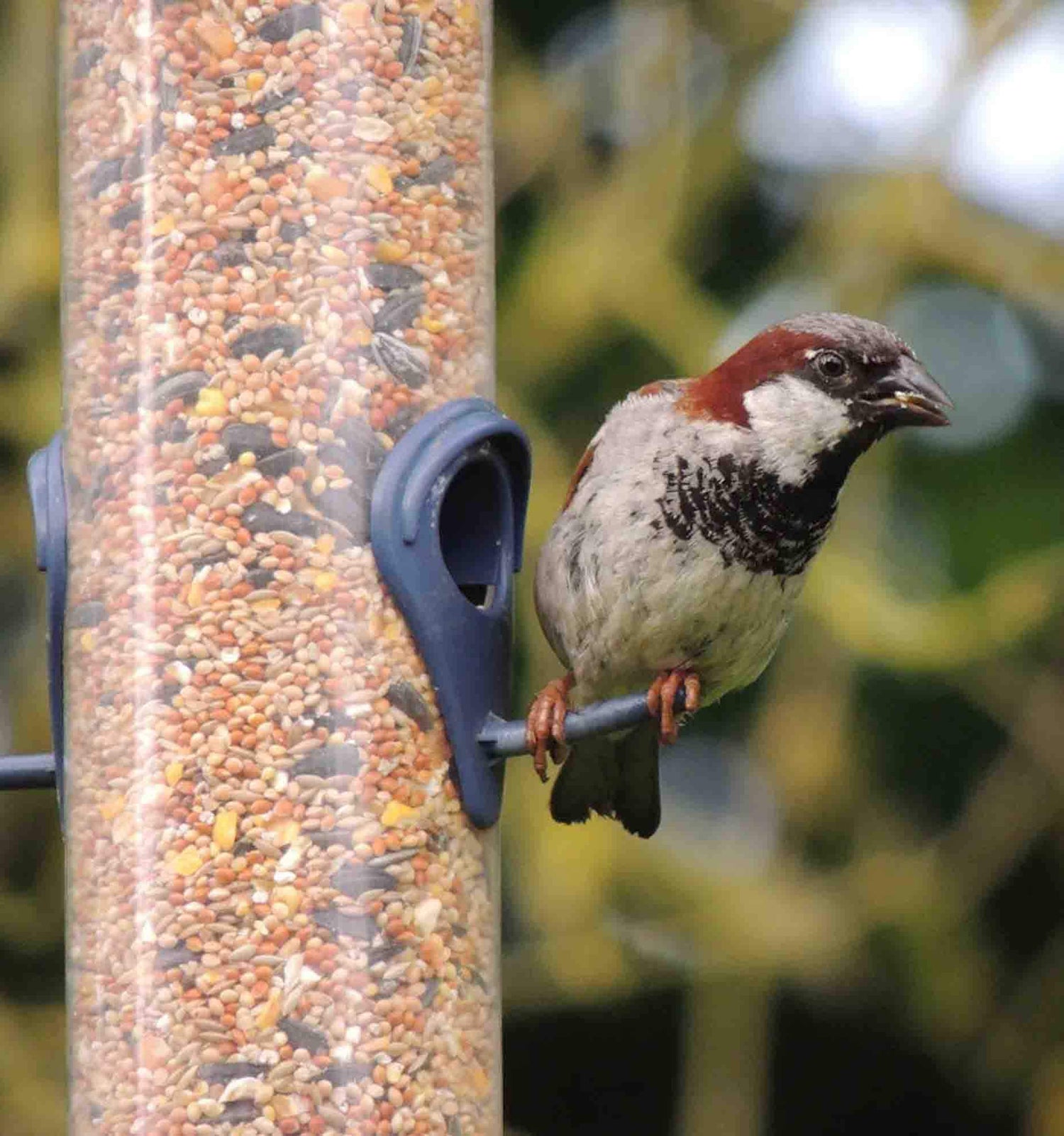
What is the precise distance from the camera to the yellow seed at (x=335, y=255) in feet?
9.75

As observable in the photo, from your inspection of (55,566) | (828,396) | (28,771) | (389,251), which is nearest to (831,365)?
(828,396)

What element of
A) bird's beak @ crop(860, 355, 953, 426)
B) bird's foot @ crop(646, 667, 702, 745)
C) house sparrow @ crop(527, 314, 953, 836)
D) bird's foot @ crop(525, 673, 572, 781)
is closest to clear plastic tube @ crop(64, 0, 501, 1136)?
bird's foot @ crop(525, 673, 572, 781)

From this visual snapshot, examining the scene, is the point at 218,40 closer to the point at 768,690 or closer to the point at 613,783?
the point at 613,783

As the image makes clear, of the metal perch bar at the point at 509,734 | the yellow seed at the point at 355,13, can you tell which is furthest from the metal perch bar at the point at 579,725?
the yellow seed at the point at 355,13

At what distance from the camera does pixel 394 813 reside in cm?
293

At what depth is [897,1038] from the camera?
5680 millimetres

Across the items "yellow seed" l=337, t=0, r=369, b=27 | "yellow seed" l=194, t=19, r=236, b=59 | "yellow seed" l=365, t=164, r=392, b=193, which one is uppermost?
"yellow seed" l=337, t=0, r=369, b=27

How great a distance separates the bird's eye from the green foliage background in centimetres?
175

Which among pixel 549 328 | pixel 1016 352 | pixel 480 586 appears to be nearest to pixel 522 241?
pixel 549 328

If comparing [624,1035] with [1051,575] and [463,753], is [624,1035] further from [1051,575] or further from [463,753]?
[463,753]

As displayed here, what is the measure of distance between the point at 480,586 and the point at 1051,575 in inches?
102

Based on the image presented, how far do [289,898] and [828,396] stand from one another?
1137 mm

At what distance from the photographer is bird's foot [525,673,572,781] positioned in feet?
10.1

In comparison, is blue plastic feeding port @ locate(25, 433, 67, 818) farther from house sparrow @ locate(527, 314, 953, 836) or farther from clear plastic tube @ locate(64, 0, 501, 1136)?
house sparrow @ locate(527, 314, 953, 836)
